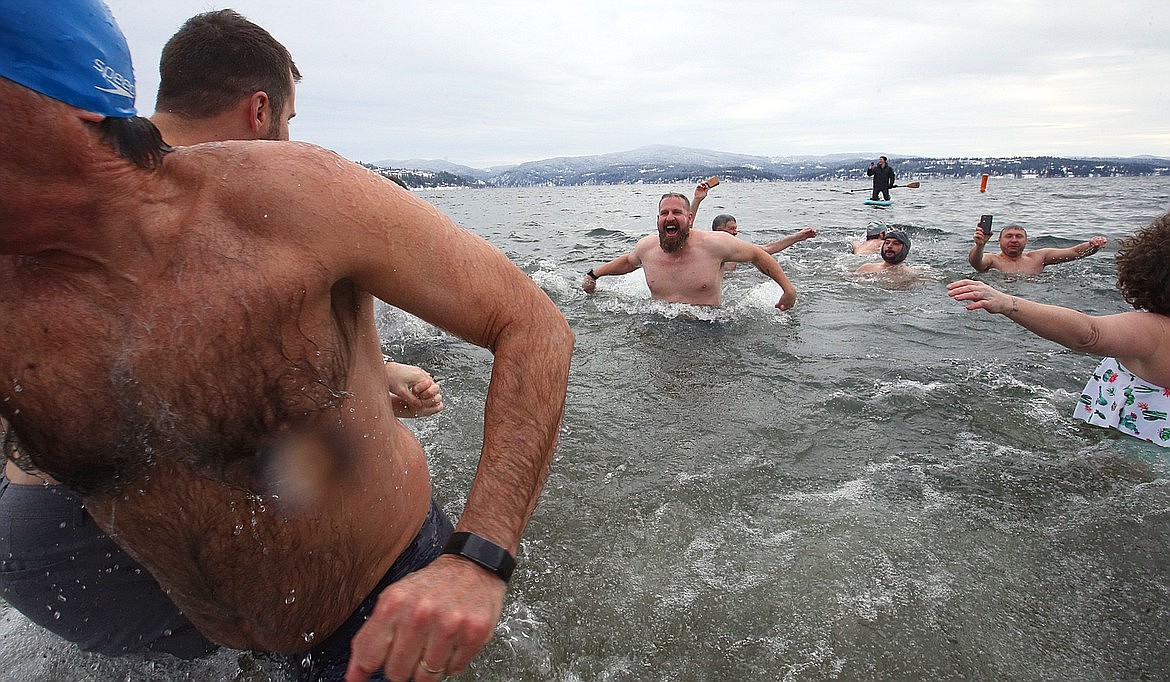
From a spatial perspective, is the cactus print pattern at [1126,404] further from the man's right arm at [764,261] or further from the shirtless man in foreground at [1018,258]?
the shirtless man in foreground at [1018,258]

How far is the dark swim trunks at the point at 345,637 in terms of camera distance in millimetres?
1719

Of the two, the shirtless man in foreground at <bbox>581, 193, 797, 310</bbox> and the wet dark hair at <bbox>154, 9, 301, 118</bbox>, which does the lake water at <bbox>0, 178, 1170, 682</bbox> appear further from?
the wet dark hair at <bbox>154, 9, 301, 118</bbox>

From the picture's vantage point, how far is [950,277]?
9398 mm

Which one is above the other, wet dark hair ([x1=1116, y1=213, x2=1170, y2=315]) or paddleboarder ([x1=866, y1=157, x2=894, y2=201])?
paddleboarder ([x1=866, y1=157, x2=894, y2=201])

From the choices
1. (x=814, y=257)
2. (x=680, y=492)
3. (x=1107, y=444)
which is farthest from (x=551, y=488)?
(x=814, y=257)

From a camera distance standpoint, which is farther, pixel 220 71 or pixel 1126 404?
pixel 1126 404

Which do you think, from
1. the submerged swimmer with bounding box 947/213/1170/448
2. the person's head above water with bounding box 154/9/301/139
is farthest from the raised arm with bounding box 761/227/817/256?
the person's head above water with bounding box 154/9/301/139

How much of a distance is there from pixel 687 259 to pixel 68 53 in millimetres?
6386

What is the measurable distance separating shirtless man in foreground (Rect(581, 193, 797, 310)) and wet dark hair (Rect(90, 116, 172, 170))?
583cm

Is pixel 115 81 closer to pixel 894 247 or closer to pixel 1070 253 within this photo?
pixel 894 247

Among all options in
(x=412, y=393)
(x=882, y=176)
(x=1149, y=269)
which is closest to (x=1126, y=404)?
(x=1149, y=269)

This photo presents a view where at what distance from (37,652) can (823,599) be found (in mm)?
3048

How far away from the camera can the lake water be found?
2207 mm

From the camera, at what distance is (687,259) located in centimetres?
704
